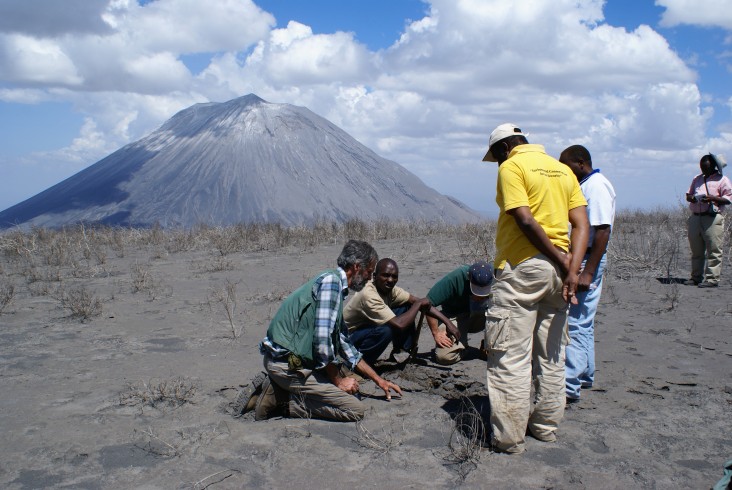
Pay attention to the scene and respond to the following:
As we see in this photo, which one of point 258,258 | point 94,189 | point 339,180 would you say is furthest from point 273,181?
point 258,258

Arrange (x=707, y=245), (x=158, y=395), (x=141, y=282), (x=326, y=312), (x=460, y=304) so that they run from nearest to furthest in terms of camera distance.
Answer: (x=326, y=312) < (x=158, y=395) < (x=460, y=304) < (x=707, y=245) < (x=141, y=282)

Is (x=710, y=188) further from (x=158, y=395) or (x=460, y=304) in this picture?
(x=158, y=395)

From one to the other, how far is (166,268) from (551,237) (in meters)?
8.46

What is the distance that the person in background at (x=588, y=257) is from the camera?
12.1 ft

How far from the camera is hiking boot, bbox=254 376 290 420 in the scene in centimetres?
385

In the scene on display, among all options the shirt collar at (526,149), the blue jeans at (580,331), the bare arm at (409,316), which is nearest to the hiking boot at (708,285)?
the blue jeans at (580,331)

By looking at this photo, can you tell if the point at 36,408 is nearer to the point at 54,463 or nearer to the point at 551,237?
the point at 54,463

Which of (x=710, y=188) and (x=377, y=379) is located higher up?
(x=710, y=188)

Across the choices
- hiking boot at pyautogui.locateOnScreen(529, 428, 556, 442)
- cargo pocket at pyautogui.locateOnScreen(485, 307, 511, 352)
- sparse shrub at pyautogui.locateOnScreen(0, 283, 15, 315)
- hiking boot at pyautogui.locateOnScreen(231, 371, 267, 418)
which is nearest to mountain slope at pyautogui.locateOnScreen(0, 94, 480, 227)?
sparse shrub at pyautogui.locateOnScreen(0, 283, 15, 315)

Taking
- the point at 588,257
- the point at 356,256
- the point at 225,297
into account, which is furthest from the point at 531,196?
the point at 225,297

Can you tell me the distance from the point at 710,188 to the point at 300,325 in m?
5.99

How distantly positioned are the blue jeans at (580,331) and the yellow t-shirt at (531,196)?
0.77 metres

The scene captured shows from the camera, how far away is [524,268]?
3127mm

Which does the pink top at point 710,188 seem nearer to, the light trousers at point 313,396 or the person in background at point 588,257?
the person in background at point 588,257
